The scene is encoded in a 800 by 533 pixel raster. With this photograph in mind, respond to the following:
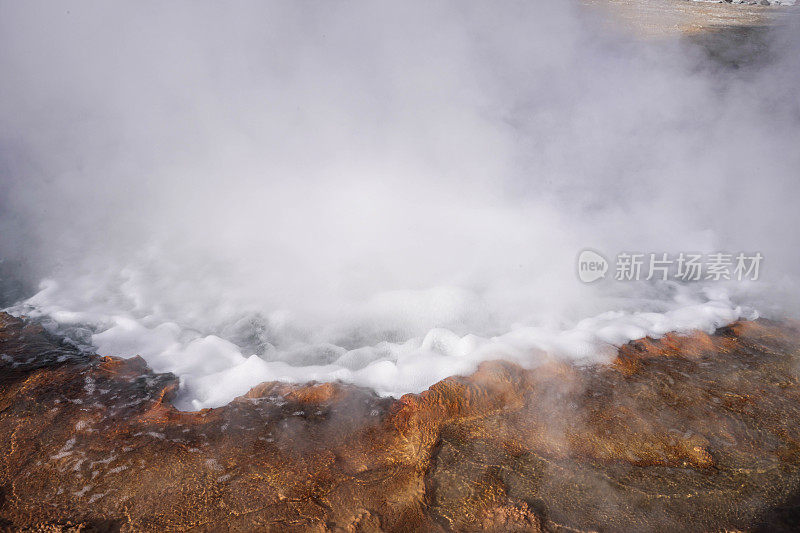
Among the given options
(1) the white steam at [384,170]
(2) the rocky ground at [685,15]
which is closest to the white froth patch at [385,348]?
(1) the white steam at [384,170]

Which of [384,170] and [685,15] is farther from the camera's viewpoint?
[685,15]

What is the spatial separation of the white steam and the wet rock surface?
88 cm

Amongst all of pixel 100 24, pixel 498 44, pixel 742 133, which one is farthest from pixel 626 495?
pixel 100 24

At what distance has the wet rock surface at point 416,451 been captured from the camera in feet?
5.20

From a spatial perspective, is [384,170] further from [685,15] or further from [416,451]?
[685,15]

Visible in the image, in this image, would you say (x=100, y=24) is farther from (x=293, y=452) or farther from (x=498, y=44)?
(x=293, y=452)

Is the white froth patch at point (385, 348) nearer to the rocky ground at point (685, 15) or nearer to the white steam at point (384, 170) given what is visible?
the white steam at point (384, 170)

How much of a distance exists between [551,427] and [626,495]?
1.34 ft

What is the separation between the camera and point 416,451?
1.88 m

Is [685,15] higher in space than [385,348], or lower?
higher

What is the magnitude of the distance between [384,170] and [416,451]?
3829 millimetres

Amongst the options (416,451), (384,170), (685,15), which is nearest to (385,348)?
(416,451)

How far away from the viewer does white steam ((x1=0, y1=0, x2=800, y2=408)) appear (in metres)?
3.55

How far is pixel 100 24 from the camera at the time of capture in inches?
185
